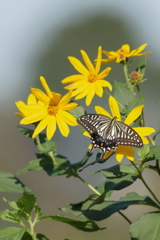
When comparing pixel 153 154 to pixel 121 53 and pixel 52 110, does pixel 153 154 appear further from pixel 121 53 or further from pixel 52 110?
pixel 121 53

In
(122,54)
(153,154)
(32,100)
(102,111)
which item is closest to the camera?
(153,154)

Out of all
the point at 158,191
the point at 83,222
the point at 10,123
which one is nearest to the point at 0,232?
the point at 83,222

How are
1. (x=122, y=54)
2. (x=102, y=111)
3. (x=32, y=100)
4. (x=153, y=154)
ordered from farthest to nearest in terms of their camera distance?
(x=122, y=54) < (x=32, y=100) < (x=102, y=111) < (x=153, y=154)

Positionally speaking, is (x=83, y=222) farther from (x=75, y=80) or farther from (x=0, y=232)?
(x=75, y=80)

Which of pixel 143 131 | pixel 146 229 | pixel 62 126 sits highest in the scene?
pixel 62 126

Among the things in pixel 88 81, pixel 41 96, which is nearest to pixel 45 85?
pixel 41 96

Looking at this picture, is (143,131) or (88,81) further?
(88,81)
